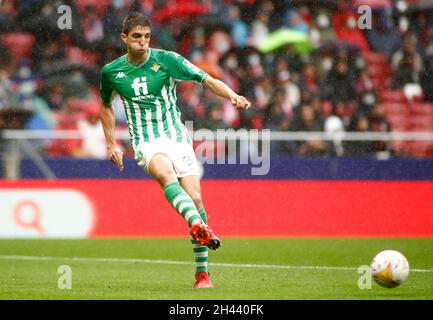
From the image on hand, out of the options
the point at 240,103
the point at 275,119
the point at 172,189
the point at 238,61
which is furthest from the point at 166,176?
the point at 238,61

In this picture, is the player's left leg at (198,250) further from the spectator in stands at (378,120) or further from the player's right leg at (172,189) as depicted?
the spectator in stands at (378,120)

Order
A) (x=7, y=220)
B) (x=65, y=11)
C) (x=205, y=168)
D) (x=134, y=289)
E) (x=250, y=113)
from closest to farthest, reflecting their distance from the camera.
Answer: (x=134, y=289) < (x=7, y=220) < (x=205, y=168) < (x=250, y=113) < (x=65, y=11)

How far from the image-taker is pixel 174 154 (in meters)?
9.48

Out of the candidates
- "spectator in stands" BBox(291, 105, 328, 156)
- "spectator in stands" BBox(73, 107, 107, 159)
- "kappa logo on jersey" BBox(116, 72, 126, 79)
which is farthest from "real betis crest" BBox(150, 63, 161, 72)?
"spectator in stands" BBox(291, 105, 328, 156)

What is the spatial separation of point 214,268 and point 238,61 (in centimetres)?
773

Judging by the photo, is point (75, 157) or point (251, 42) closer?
point (75, 157)

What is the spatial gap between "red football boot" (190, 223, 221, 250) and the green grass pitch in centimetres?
40

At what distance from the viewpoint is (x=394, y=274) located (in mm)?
8680

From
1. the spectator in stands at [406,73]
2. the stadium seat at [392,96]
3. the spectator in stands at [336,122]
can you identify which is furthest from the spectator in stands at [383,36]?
the spectator in stands at [336,122]

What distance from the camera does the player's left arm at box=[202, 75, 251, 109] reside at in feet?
28.8

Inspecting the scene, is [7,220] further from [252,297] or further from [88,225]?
[252,297]

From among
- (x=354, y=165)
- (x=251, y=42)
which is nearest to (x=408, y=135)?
(x=354, y=165)

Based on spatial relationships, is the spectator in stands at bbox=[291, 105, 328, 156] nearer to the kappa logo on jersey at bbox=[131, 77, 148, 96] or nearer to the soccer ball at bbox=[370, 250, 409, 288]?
the kappa logo on jersey at bbox=[131, 77, 148, 96]

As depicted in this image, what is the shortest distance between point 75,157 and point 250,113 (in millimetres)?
2743
